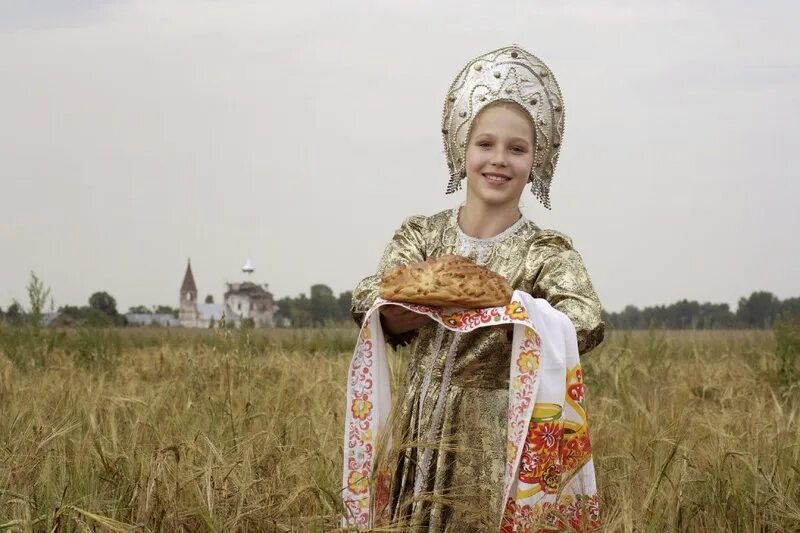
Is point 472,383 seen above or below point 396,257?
below

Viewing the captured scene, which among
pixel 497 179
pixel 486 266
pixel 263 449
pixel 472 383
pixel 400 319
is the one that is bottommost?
pixel 263 449

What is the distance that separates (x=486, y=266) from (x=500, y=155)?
31 centimetres

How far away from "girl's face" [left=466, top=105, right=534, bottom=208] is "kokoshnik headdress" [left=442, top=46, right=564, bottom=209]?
0.04 m

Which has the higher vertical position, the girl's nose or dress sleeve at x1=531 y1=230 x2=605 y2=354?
the girl's nose

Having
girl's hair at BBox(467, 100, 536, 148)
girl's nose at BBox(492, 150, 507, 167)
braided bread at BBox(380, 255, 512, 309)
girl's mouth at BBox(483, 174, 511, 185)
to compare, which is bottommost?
braided bread at BBox(380, 255, 512, 309)

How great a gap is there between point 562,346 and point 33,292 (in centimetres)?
510

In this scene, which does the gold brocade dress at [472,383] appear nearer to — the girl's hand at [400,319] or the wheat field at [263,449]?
the girl's hand at [400,319]

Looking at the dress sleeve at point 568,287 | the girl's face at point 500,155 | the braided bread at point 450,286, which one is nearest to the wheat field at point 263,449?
the dress sleeve at point 568,287

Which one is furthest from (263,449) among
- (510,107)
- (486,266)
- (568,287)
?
(510,107)

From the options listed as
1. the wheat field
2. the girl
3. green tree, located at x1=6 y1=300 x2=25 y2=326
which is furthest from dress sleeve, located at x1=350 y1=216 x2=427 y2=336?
green tree, located at x1=6 y1=300 x2=25 y2=326

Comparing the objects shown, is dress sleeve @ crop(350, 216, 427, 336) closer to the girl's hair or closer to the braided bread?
the braided bread

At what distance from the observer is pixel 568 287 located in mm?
2754

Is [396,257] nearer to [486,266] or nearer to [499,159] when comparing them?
[486,266]

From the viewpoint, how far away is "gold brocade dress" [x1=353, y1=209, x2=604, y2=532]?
9.01ft
